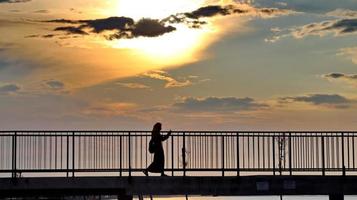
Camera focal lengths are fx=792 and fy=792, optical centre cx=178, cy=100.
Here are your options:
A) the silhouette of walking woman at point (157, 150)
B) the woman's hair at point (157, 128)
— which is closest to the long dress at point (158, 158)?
the silhouette of walking woman at point (157, 150)

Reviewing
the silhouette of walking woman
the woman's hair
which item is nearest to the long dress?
the silhouette of walking woman

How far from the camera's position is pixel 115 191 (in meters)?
25.2

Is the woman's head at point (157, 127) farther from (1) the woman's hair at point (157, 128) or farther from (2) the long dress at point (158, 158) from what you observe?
(2) the long dress at point (158, 158)

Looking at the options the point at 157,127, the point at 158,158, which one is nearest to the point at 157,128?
the point at 157,127

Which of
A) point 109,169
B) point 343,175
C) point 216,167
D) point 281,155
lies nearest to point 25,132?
point 109,169

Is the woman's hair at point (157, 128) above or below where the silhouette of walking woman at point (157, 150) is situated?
above

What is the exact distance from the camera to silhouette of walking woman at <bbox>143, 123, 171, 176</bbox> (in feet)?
83.7

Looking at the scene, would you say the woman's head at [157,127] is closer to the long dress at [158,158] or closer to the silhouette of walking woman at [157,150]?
the silhouette of walking woman at [157,150]

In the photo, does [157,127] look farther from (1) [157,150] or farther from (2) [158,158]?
(2) [158,158]

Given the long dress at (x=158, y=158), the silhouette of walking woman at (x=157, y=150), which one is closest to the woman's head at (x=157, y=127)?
the silhouette of walking woman at (x=157, y=150)

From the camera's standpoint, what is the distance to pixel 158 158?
25.6 meters

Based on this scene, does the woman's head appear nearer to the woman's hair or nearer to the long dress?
the woman's hair

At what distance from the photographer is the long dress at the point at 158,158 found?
25.5m

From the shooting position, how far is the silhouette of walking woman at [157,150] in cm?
2552
